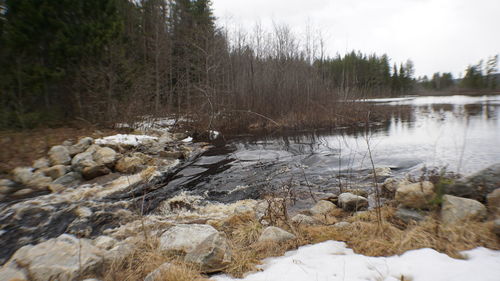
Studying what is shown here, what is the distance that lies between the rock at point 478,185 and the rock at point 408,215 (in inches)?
29.4

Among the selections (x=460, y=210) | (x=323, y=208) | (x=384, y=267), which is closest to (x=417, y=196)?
(x=460, y=210)

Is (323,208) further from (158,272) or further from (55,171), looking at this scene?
(55,171)

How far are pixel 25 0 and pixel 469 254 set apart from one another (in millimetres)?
13648

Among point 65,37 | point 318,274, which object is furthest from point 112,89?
point 318,274

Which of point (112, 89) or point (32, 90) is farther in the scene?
point (112, 89)

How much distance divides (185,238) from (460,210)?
3.47 meters

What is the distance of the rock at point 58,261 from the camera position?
235 centimetres

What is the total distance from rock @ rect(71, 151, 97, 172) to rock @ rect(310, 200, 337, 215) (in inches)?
234

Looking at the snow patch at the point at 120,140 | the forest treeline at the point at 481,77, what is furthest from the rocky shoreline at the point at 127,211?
the forest treeline at the point at 481,77

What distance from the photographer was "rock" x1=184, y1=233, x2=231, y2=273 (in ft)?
7.89

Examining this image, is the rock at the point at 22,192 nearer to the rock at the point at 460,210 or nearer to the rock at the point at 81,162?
the rock at the point at 81,162

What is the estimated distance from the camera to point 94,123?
36.0 feet

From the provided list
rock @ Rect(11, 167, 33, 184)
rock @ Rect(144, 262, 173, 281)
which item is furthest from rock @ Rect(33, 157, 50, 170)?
rock @ Rect(144, 262, 173, 281)

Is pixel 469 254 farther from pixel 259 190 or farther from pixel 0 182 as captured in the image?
pixel 0 182
